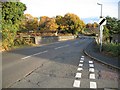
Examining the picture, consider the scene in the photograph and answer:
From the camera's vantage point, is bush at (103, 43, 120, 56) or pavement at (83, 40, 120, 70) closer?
pavement at (83, 40, 120, 70)

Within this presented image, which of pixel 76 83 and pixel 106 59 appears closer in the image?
pixel 76 83

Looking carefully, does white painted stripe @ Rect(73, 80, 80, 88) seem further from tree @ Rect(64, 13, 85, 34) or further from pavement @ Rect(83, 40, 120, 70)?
tree @ Rect(64, 13, 85, 34)

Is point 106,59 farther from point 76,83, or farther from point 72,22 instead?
point 72,22

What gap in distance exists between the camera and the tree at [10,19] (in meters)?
27.5

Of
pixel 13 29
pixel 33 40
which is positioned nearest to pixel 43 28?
pixel 33 40

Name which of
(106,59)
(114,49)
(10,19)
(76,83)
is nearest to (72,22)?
(10,19)

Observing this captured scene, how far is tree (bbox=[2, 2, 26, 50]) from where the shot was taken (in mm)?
27531

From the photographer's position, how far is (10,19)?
3041cm

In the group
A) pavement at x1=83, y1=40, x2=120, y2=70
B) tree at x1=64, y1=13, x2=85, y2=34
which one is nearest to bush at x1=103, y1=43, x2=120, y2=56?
pavement at x1=83, y1=40, x2=120, y2=70

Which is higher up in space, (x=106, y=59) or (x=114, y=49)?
(x=114, y=49)

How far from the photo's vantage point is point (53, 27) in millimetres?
85312

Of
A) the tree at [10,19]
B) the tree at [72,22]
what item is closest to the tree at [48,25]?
the tree at [72,22]

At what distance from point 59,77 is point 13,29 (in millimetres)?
20503

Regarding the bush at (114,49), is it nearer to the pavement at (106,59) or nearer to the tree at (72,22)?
the pavement at (106,59)
